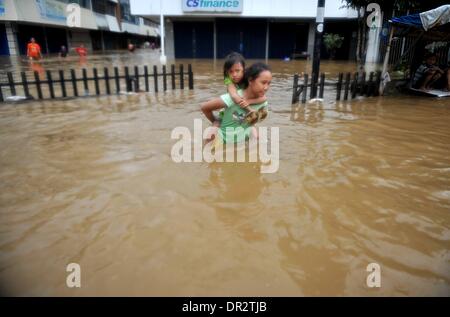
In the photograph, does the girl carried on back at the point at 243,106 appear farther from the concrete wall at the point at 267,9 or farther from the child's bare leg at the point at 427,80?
the concrete wall at the point at 267,9

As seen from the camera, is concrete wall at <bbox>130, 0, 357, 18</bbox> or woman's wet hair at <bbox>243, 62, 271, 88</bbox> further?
concrete wall at <bbox>130, 0, 357, 18</bbox>

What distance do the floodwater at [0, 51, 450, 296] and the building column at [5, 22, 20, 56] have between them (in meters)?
27.7

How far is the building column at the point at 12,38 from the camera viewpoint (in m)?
27.5

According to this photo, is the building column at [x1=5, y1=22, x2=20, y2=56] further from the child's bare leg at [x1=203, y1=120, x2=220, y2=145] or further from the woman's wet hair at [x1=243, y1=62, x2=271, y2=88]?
the woman's wet hair at [x1=243, y1=62, x2=271, y2=88]

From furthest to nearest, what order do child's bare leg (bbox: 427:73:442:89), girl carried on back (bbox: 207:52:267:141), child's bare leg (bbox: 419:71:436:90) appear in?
1. child's bare leg (bbox: 427:73:442:89)
2. child's bare leg (bbox: 419:71:436:90)
3. girl carried on back (bbox: 207:52:267:141)

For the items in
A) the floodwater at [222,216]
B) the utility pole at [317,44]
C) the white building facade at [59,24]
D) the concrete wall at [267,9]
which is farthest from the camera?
the white building facade at [59,24]

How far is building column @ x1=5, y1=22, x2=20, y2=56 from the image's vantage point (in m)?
27.5

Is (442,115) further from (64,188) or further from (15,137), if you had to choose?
(15,137)

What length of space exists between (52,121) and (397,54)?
17.9 m

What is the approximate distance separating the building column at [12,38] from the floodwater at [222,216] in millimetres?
27673

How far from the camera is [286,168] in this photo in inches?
168

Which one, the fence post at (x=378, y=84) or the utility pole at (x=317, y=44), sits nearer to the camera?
the utility pole at (x=317, y=44)

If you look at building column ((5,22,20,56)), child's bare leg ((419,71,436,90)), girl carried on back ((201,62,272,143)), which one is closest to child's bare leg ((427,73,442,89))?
child's bare leg ((419,71,436,90))

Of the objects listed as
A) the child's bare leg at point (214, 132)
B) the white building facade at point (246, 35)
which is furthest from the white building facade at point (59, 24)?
the child's bare leg at point (214, 132)
